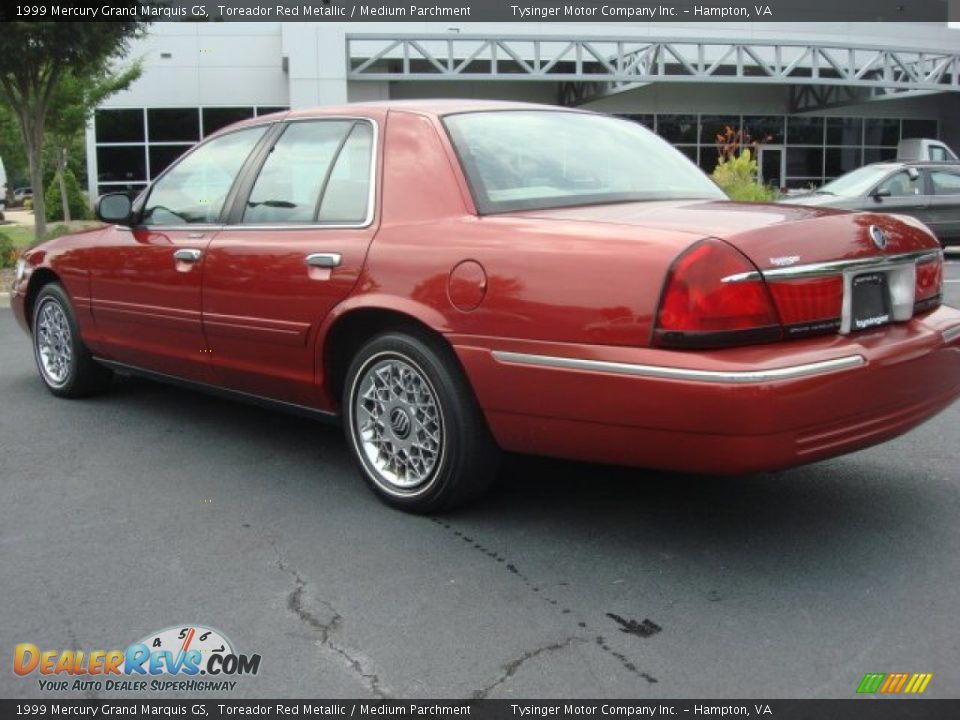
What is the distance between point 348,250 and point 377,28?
84.0 feet

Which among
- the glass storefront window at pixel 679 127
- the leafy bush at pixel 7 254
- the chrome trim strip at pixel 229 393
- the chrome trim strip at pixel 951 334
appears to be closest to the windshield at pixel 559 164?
the chrome trim strip at pixel 951 334

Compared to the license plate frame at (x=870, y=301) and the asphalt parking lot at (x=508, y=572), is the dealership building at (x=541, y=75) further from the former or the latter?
the license plate frame at (x=870, y=301)

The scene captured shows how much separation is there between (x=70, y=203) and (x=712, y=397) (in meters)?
30.7

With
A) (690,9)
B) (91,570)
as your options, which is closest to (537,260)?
(91,570)

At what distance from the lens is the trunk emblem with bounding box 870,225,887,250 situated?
352 centimetres

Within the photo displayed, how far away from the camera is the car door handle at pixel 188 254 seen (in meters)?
4.77

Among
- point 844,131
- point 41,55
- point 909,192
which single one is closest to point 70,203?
point 41,55

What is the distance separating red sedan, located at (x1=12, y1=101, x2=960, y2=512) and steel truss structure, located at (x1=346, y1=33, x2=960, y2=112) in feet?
70.1

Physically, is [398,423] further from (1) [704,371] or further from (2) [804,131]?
(2) [804,131]

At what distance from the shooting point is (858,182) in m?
15.0

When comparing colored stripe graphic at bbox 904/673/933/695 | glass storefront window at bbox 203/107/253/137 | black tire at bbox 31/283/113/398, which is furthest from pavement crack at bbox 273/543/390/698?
glass storefront window at bbox 203/107/253/137

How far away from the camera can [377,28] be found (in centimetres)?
2803

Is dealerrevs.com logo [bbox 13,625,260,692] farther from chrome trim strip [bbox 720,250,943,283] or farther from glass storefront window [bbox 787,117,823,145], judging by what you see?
glass storefront window [bbox 787,117,823,145]

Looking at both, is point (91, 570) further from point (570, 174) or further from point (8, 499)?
point (570, 174)
